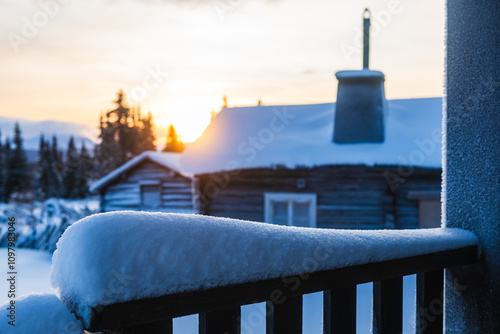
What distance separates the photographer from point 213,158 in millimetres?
10719

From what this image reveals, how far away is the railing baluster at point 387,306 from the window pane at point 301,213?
8.80 meters

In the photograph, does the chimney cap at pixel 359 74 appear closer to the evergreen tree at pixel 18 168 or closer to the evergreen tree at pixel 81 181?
the evergreen tree at pixel 81 181

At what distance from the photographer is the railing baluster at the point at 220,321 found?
2.74 feet

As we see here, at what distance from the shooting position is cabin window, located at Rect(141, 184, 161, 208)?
14.7 meters

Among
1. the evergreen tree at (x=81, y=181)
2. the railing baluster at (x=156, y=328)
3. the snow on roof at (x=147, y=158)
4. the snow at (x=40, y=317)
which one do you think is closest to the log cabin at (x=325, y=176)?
the snow on roof at (x=147, y=158)

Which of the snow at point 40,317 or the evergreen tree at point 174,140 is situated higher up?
the evergreen tree at point 174,140

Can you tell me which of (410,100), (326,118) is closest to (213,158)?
(326,118)

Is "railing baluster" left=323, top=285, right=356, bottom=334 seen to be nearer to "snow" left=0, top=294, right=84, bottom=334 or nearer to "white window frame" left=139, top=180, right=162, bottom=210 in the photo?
"snow" left=0, top=294, right=84, bottom=334

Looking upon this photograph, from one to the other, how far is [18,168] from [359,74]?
38.9 m

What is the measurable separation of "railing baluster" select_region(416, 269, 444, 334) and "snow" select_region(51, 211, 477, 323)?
1.78 feet

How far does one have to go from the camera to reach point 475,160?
1.42 m

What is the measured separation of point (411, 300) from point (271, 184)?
4984 millimetres

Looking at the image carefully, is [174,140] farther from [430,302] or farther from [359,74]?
[430,302]

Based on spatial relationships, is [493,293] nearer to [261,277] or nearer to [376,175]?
[261,277]
